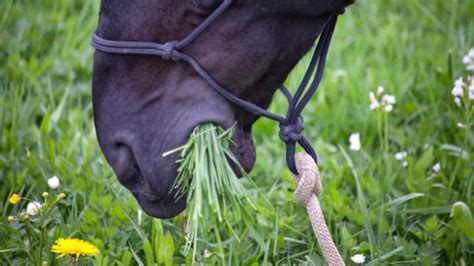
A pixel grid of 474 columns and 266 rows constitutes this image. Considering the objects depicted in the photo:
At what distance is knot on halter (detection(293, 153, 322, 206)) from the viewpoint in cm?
170

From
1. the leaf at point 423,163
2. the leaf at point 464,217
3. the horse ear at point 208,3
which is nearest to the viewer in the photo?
the horse ear at point 208,3

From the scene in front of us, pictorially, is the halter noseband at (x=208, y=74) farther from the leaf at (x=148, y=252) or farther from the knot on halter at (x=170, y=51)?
the leaf at (x=148, y=252)

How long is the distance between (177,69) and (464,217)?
1044 millimetres

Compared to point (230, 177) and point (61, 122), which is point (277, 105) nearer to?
point (61, 122)

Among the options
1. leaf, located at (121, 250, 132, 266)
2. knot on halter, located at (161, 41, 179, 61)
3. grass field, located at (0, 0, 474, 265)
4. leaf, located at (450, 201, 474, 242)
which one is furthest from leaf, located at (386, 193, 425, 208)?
knot on halter, located at (161, 41, 179, 61)

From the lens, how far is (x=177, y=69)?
160cm

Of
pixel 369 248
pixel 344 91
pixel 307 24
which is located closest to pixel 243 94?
pixel 307 24

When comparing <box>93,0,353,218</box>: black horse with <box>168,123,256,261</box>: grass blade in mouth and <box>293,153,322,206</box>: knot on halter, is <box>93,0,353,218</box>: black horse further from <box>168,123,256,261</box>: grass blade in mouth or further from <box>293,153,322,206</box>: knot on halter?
<box>293,153,322,206</box>: knot on halter

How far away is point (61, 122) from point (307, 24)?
165cm

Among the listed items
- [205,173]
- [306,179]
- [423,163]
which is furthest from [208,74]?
[423,163]

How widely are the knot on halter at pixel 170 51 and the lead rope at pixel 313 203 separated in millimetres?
439

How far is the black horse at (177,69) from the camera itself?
155cm

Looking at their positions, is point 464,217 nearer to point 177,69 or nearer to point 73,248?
point 177,69

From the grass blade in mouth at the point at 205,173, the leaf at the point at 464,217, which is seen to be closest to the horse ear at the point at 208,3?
the grass blade in mouth at the point at 205,173
